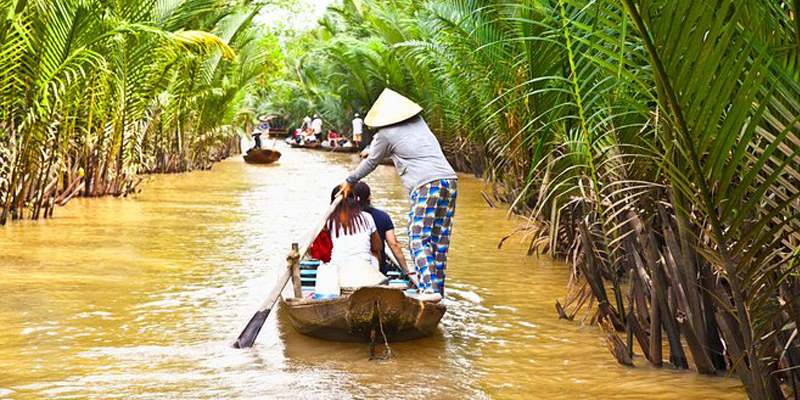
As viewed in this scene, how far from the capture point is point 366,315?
602 centimetres

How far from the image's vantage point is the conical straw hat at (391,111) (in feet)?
22.7

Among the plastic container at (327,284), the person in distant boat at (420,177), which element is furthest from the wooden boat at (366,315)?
the person in distant boat at (420,177)

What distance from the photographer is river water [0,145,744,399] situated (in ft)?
17.6

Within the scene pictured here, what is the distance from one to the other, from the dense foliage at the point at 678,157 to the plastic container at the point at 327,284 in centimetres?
129

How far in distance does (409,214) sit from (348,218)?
0.50 m

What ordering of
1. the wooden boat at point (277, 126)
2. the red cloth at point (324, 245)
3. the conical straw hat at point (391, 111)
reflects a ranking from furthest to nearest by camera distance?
the wooden boat at point (277, 126) < the red cloth at point (324, 245) < the conical straw hat at point (391, 111)

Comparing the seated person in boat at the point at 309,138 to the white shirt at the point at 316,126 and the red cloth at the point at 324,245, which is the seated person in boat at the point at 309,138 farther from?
the red cloth at the point at 324,245

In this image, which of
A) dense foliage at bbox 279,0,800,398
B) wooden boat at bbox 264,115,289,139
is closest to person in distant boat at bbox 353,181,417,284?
dense foliage at bbox 279,0,800,398

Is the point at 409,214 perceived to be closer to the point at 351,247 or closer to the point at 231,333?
the point at 351,247

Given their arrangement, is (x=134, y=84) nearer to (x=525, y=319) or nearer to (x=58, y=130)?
(x=58, y=130)

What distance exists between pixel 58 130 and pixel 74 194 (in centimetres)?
297

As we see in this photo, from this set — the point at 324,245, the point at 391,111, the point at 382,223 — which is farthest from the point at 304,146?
the point at 391,111

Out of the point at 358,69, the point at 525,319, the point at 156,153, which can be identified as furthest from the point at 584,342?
the point at 358,69

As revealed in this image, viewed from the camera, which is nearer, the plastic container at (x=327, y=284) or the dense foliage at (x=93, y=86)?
the plastic container at (x=327, y=284)
